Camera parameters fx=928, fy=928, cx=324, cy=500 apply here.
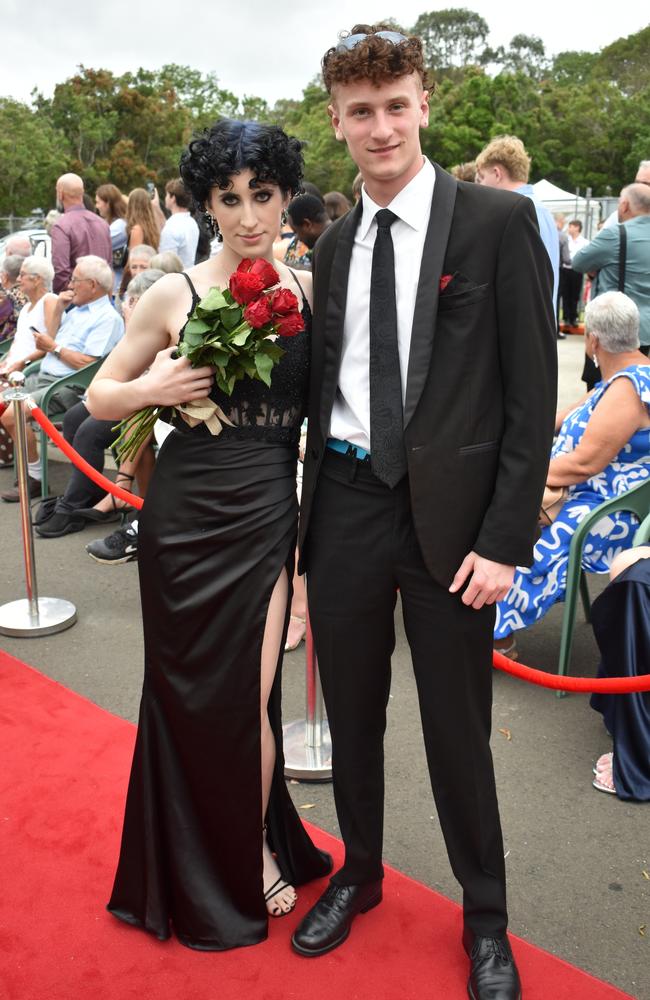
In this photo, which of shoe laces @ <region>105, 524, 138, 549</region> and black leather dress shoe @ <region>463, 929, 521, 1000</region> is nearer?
black leather dress shoe @ <region>463, 929, 521, 1000</region>

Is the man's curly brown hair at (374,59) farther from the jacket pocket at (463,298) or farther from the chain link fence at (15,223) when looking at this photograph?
the chain link fence at (15,223)

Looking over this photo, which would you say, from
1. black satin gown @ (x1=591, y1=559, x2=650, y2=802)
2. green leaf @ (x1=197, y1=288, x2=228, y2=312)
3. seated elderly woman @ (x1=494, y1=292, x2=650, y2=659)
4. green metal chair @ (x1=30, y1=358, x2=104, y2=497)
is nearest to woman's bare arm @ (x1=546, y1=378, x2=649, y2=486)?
seated elderly woman @ (x1=494, y1=292, x2=650, y2=659)

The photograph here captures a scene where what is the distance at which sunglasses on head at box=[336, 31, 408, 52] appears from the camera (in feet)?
7.00

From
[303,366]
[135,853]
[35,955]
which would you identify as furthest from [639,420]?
[35,955]

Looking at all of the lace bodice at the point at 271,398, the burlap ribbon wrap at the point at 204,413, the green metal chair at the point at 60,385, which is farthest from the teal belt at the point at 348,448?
the green metal chair at the point at 60,385

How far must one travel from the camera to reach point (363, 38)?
6.98 ft

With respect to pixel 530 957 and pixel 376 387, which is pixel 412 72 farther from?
pixel 530 957

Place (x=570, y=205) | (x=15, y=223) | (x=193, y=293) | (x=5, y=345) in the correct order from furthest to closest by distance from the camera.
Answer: (x=15, y=223) → (x=570, y=205) → (x=5, y=345) → (x=193, y=293)

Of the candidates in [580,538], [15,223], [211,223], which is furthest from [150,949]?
[15,223]

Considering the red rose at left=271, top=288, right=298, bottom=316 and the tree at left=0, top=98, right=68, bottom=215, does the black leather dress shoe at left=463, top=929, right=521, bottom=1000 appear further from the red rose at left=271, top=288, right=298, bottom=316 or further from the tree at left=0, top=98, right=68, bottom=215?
the tree at left=0, top=98, right=68, bottom=215

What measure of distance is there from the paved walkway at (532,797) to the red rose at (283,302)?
0.95 metres

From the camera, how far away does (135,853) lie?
271cm

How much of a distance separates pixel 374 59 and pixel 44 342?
210 inches

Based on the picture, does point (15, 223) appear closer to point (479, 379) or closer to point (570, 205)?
point (570, 205)
